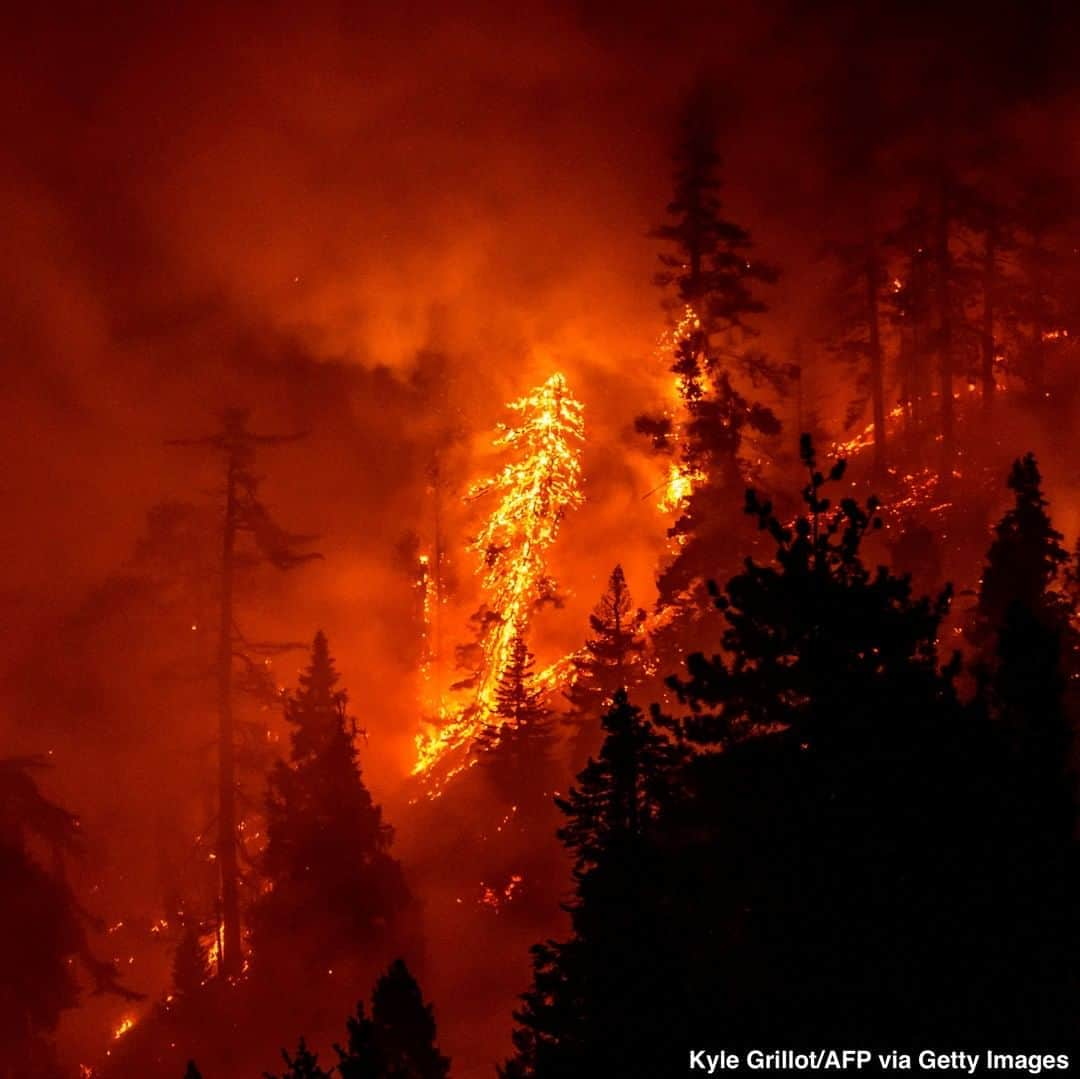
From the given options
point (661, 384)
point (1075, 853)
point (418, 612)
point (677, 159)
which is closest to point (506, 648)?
point (661, 384)

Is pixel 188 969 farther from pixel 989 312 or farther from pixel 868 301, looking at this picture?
pixel 989 312

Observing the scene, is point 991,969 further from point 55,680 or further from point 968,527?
point 55,680

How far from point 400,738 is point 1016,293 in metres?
38.5

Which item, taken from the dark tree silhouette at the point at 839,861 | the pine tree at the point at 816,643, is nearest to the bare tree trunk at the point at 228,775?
the dark tree silhouette at the point at 839,861

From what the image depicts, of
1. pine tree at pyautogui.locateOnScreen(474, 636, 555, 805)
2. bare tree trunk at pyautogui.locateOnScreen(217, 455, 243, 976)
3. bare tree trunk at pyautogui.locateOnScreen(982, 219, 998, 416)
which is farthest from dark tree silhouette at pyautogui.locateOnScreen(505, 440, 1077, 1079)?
bare tree trunk at pyautogui.locateOnScreen(982, 219, 998, 416)

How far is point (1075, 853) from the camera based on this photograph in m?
12.3

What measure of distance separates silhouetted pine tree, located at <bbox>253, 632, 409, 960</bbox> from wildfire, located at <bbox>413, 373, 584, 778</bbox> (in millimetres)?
15320

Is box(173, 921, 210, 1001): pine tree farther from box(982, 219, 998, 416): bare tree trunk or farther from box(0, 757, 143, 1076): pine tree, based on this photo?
box(982, 219, 998, 416): bare tree trunk

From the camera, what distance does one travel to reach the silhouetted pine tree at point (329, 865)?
32562mm

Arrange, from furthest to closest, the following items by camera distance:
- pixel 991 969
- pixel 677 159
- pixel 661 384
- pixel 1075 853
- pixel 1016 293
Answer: pixel 661 384
pixel 1016 293
pixel 677 159
pixel 1075 853
pixel 991 969

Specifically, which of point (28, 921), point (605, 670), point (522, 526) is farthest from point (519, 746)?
point (522, 526)

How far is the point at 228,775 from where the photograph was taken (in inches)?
1319

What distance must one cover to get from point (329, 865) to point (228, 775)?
405 centimetres

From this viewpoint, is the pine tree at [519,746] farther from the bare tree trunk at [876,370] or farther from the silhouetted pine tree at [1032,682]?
the silhouetted pine tree at [1032,682]
